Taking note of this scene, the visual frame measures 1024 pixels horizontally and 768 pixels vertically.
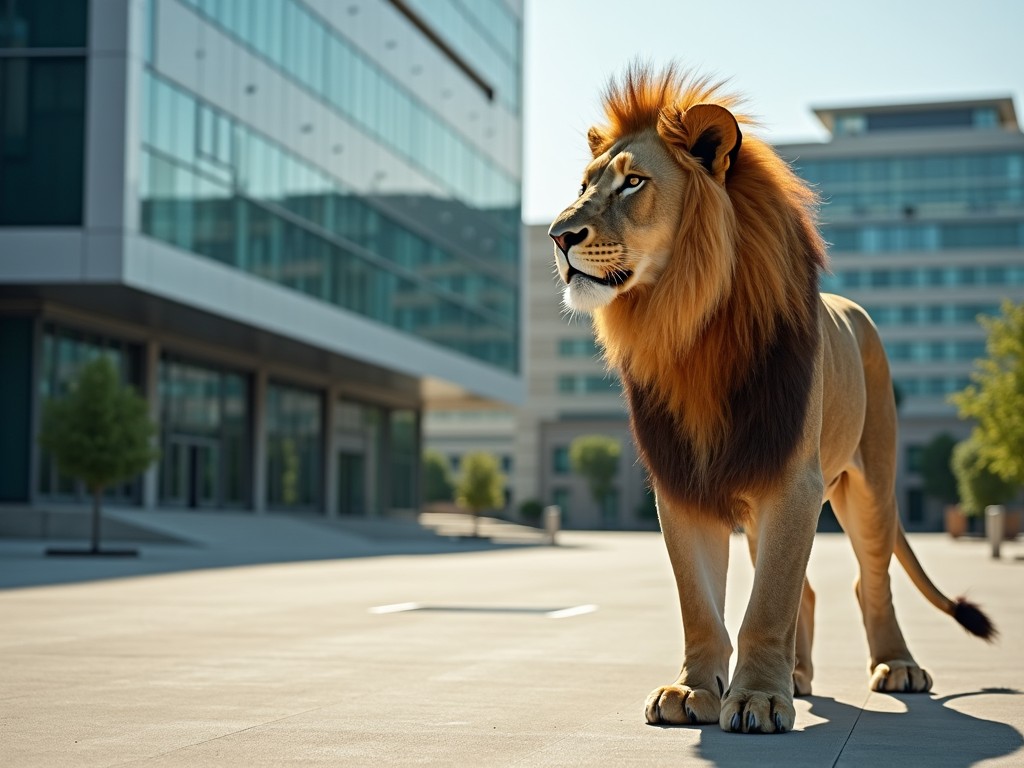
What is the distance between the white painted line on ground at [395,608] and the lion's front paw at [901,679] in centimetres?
665

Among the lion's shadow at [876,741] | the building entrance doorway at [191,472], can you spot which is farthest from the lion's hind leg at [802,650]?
the building entrance doorway at [191,472]

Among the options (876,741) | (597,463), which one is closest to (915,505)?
(597,463)

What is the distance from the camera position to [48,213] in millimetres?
32312

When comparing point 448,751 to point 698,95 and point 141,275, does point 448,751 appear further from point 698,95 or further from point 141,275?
point 141,275

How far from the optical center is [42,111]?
32.8m

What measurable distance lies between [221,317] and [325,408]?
1663cm

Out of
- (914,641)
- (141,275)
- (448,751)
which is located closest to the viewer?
(448,751)

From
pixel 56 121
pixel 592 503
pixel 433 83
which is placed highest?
pixel 433 83

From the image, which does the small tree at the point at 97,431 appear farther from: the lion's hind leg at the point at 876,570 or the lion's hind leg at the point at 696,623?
the lion's hind leg at the point at 696,623

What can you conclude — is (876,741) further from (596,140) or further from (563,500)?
(563,500)

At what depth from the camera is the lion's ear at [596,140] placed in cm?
609

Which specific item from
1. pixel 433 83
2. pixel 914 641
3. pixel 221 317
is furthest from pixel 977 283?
pixel 914 641

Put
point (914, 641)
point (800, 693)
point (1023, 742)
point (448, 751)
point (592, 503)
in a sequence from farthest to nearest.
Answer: point (592, 503)
point (914, 641)
point (800, 693)
point (1023, 742)
point (448, 751)

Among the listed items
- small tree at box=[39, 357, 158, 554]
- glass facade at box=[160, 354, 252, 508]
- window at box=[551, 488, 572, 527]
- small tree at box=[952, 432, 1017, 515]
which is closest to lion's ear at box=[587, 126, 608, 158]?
small tree at box=[39, 357, 158, 554]
